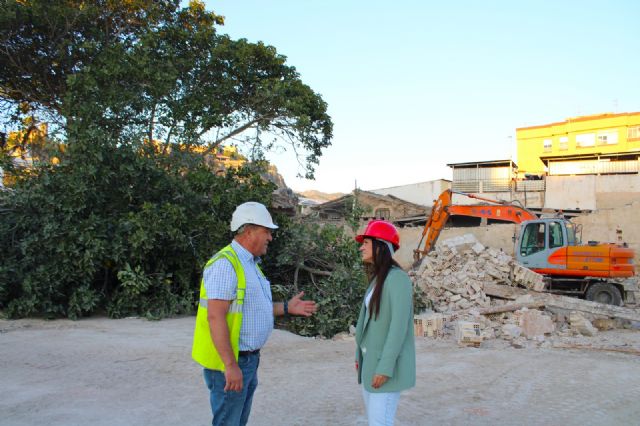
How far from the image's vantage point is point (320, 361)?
777cm

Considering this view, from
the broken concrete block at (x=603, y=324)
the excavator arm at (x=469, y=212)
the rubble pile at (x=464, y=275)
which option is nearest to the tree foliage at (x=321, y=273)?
the rubble pile at (x=464, y=275)

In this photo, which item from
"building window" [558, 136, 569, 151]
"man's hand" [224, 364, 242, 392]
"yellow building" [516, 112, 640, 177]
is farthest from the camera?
"building window" [558, 136, 569, 151]

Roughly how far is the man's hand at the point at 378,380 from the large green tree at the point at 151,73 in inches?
427

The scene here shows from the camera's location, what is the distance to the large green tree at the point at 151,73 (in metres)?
13.3

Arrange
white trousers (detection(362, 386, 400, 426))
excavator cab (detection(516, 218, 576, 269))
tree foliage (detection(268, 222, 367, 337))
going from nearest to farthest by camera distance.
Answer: white trousers (detection(362, 386, 400, 426)), tree foliage (detection(268, 222, 367, 337)), excavator cab (detection(516, 218, 576, 269))

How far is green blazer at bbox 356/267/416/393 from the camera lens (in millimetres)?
2902

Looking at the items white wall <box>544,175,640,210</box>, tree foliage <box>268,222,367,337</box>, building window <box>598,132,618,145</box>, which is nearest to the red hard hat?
tree foliage <box>268,222,367,337</box>

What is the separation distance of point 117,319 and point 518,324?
7852 millimetres

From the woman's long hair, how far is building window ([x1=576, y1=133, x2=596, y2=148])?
1666 inches

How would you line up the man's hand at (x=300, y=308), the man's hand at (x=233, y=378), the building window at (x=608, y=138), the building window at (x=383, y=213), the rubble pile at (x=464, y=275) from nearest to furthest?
1. the man's hand at (x=233, y=378)
2. the man's hand at (x=300, y=308)
3. the rubble pile at (x=464, y=275)
4. the building window at (x=383, y=213)
5. the building window at (x=608, y=138)

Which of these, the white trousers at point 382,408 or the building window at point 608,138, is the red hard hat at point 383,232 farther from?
the building window at point 608,138

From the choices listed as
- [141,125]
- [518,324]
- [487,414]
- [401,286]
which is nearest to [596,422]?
[487,414]

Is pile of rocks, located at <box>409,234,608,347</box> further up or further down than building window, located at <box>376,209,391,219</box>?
further down

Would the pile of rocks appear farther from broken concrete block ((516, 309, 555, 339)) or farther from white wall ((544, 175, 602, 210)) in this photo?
white wall ((544, 175, 602, 210))
